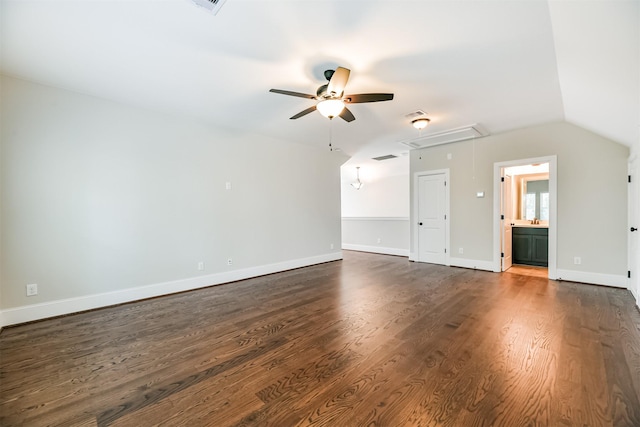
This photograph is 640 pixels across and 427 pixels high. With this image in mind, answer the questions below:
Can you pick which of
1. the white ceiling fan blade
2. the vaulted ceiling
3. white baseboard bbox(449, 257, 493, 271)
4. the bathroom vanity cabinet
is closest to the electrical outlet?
the vaulted ceiling

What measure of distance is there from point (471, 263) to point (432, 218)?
1.20 metres

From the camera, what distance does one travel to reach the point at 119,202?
3.41m

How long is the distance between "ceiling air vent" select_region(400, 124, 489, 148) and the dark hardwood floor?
2831mm

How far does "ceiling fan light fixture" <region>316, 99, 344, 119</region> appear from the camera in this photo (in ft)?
8.90

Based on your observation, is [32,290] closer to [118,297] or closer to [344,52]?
[118,297]

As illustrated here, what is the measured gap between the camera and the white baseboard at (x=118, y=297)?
282 cm

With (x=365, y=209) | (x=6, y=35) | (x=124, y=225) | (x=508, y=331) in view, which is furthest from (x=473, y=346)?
(x=365, y=209)

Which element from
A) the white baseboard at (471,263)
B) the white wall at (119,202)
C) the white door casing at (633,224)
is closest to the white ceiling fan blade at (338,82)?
the white wall at (119,202)

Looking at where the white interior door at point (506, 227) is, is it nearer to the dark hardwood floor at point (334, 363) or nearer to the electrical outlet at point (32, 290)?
the dark hardwood floor at point (334, 363)

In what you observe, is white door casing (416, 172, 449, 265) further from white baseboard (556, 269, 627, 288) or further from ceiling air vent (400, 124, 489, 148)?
white baseboard (556, 269, 627, 288)

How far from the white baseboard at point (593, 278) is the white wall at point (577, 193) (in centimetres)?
1

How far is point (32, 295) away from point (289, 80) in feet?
12.5

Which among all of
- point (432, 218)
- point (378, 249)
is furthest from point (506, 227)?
point (378, 249)

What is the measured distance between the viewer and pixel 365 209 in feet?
28.7
